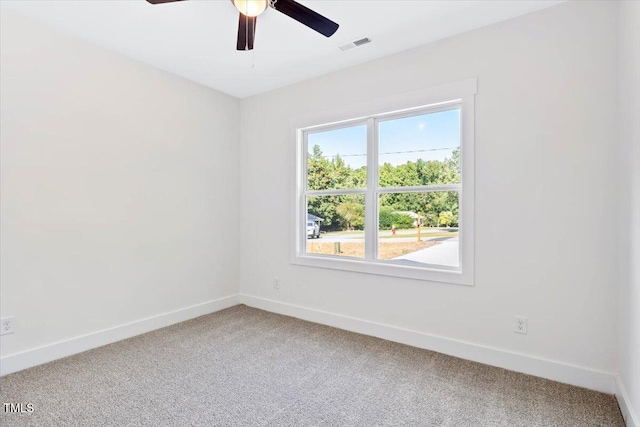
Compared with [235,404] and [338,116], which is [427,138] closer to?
[338,116]

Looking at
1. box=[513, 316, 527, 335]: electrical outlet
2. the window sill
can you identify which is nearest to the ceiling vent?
the window sill

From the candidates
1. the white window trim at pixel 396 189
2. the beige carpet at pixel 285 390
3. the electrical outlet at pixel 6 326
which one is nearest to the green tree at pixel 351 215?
the white window trim at pixel 396 189

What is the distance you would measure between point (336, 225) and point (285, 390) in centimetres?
180

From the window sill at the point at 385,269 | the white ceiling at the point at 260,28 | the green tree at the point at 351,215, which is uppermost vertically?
the white ceiling at the point at 260,28

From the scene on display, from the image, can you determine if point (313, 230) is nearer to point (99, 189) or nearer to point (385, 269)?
point (385, 269)

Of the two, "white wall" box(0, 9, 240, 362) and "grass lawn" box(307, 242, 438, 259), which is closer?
"white wall" box(0, 9, 240, 362)

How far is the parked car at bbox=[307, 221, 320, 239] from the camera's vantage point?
146 inches

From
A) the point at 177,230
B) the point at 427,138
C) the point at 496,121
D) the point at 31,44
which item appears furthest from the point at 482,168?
the point at 31,44

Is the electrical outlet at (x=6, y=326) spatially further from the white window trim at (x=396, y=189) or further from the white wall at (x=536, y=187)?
the white wall at (x=536, y=187)

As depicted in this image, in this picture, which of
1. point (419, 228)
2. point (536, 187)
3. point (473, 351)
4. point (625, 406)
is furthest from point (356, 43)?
point (625, 406)

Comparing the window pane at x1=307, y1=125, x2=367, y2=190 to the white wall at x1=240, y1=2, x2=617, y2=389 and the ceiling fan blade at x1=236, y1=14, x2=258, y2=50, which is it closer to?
the white wall at x1=240, y1=2, x2=617, y2=389

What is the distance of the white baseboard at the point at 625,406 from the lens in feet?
5.47

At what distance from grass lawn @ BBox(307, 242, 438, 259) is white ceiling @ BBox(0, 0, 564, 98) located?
1.80 m

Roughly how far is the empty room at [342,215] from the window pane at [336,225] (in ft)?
0.08
